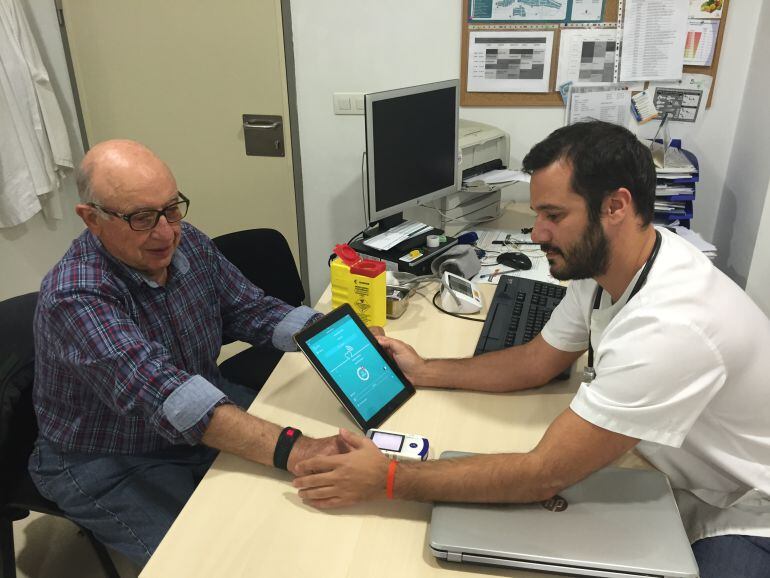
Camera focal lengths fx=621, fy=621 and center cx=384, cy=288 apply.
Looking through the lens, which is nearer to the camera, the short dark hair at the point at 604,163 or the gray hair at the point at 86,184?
the short dark hair at the point at 604,163

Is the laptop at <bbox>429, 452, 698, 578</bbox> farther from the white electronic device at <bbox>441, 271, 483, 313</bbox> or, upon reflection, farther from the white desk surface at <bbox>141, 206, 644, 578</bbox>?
the white electronic device at <bbox>441, 271, 483, 313</bbox>

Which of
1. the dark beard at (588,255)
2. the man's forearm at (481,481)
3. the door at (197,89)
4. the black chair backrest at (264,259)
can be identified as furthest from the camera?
the door at (197,89)

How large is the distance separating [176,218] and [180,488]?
60cm

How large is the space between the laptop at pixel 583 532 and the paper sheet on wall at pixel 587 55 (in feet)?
5.80

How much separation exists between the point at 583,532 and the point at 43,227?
2.82m

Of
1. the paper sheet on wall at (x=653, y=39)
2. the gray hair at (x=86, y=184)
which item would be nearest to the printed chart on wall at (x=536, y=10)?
the paper sheet on wall at (x=653, y=39)

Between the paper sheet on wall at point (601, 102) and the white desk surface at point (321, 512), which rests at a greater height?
the paper sheet on wall at point (601, 102)

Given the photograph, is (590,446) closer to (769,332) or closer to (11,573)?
(769,332)

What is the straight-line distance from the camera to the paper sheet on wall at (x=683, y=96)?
2.31 m

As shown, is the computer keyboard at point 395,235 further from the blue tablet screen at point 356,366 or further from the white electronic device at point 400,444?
the white electronic device at point 400,444

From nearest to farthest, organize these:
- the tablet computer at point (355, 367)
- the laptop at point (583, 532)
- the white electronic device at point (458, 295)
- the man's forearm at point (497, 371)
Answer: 1. the laptop at point (583, 532)
2. the tablet computer at point (355, 367)
3. the man's forearm at point (497, 371)
4. the white electronic device at point (458, 295)

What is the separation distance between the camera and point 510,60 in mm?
2414

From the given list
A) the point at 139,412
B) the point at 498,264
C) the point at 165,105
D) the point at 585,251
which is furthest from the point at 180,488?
the point at 165,105

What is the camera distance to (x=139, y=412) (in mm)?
1207
